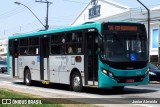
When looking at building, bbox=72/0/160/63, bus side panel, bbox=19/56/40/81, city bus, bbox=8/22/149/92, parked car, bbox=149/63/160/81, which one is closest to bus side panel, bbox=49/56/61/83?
city bus, bbox=8/22/149/92

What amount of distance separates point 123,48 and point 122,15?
41.2 meters

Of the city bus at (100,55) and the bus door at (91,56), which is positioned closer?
the city bus at (100,55)

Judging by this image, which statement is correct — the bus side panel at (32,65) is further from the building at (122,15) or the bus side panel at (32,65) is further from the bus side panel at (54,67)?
the building at (122,15)

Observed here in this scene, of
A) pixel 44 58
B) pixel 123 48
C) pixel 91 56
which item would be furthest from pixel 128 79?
pixel 44 58

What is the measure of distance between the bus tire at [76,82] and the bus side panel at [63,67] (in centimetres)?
33

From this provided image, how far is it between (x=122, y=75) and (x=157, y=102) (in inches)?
125

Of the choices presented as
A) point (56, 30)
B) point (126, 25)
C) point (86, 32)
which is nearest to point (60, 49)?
point (56, 30)

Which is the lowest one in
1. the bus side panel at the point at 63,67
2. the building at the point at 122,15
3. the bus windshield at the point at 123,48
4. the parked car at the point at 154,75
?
the parked car at the point at 154,75

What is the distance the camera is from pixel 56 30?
2075cm

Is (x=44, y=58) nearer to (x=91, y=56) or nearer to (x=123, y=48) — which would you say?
(x=91, y=56)

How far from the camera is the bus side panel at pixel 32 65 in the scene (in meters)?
22.9

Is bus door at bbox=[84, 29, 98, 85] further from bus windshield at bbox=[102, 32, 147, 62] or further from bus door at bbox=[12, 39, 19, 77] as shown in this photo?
bus door at bbox=[12, 39, 19, 77]

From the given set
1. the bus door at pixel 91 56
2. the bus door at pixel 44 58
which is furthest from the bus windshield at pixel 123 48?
the bus door at pixel 44 58

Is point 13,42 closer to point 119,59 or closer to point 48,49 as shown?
point 48,49
